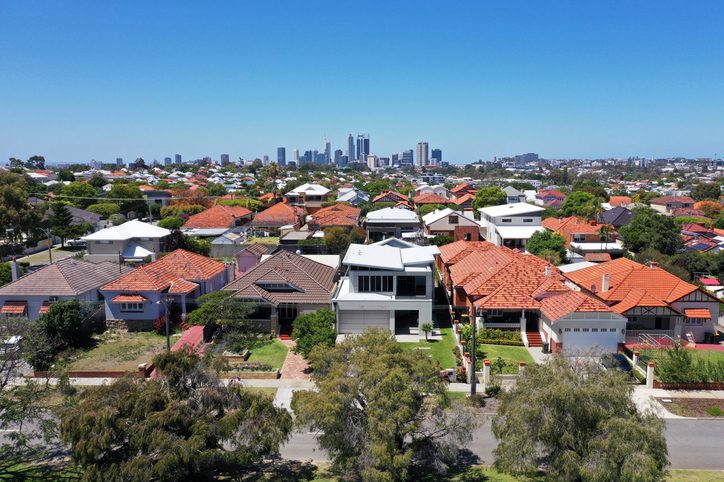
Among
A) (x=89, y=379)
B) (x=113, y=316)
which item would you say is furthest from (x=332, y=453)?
(x=113, y=316)

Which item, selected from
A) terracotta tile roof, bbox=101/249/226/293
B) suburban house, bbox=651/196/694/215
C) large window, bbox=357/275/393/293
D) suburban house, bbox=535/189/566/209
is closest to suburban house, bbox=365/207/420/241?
terracotta tile roof, bbox=101/249/226/293

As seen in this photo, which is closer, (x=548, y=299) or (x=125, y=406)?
(x=125, y=406)

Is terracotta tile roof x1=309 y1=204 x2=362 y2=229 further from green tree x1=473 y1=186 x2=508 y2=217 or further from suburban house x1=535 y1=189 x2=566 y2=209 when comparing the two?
suburban house x1=535 y1=189 x2=566 y2=209

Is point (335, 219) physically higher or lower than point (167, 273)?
higher

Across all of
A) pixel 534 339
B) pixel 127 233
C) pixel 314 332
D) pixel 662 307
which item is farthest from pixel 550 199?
pixel 314 332

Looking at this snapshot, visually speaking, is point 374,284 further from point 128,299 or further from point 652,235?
point 652,235

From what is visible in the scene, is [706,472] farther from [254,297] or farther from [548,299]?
[254,297]
